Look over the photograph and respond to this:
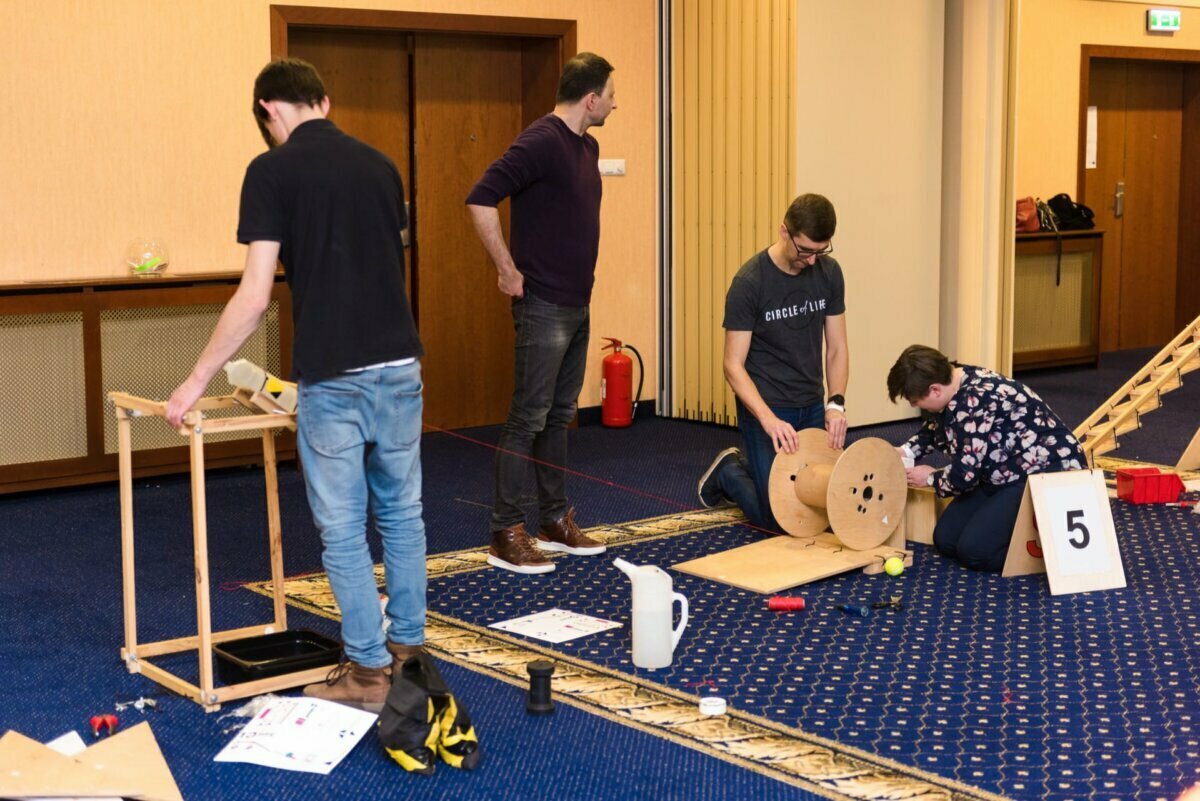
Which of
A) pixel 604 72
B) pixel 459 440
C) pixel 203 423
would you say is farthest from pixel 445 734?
pixel 459 440

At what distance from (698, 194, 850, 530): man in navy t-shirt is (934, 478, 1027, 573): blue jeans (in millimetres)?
453

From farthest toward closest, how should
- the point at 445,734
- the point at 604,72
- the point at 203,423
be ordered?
1. the point at 604,72
2. the point at 203,423
3. the point at 445,734

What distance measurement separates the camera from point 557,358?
475 cm

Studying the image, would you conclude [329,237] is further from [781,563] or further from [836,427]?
[836,427]

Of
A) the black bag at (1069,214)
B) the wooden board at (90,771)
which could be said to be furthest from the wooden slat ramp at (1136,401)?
the wooden board at (90,771)

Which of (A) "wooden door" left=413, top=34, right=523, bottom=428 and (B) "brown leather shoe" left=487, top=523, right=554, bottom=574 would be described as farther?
(A) "wooden door" left=413, top=34, right=523, bottom=428

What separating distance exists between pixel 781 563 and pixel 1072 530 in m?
0.87

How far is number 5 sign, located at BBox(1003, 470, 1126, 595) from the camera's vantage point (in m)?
4.43

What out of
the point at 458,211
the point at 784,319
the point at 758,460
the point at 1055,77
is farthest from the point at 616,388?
the point at 1055,77

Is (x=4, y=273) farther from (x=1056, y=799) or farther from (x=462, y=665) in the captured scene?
(x=1056, y=799)

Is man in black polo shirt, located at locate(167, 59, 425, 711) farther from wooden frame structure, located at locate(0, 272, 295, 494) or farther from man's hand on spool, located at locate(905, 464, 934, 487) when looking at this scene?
wooden frame structure, located at locate(0, 272, 295, 494)

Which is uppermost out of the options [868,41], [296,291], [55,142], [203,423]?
[868,41]

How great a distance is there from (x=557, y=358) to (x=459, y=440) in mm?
2542

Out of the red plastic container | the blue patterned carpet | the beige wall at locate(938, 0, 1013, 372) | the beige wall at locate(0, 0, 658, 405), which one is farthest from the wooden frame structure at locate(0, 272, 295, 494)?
the beige wall at locate(938, 0, 1013, 372)
